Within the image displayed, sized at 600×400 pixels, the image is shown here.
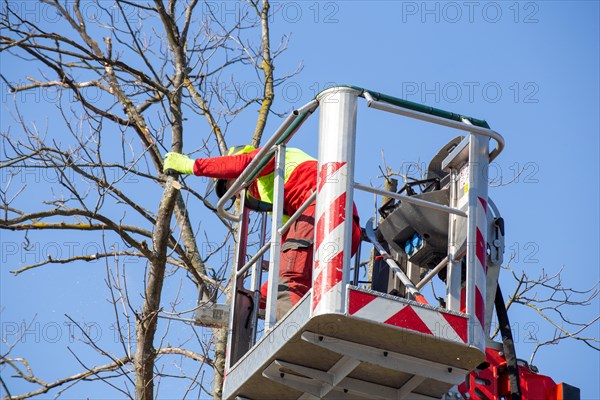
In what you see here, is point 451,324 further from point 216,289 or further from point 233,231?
point 233,231

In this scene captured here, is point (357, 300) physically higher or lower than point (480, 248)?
lower

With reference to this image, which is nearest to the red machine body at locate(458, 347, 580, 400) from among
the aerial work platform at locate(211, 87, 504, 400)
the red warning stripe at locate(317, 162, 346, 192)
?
the aerial work platform at locate(211, 87, 504, 400)

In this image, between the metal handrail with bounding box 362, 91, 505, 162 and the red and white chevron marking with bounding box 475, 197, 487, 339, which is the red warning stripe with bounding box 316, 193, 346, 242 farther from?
the red and white chevron marking with bounding box 475, 197, 487, 339

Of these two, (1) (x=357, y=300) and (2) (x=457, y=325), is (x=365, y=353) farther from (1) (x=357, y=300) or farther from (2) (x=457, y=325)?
(2) (x=457, y=325)

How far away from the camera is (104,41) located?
39.1ft

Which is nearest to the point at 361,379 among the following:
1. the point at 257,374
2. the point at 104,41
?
the point at 257,374

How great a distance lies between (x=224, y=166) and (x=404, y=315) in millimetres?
2523

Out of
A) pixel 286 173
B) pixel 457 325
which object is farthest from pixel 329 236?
pixel 286 173

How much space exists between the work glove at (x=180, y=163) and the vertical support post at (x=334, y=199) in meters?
1.99

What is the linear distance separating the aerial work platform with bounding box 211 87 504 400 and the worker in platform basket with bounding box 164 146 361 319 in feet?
0.88

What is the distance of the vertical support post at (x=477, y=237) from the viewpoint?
691cm

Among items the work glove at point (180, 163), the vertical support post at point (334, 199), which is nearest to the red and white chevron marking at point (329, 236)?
the vertical support post at point (334, 199)

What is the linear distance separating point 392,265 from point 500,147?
3.33 feet

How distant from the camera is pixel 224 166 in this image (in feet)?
28.7
